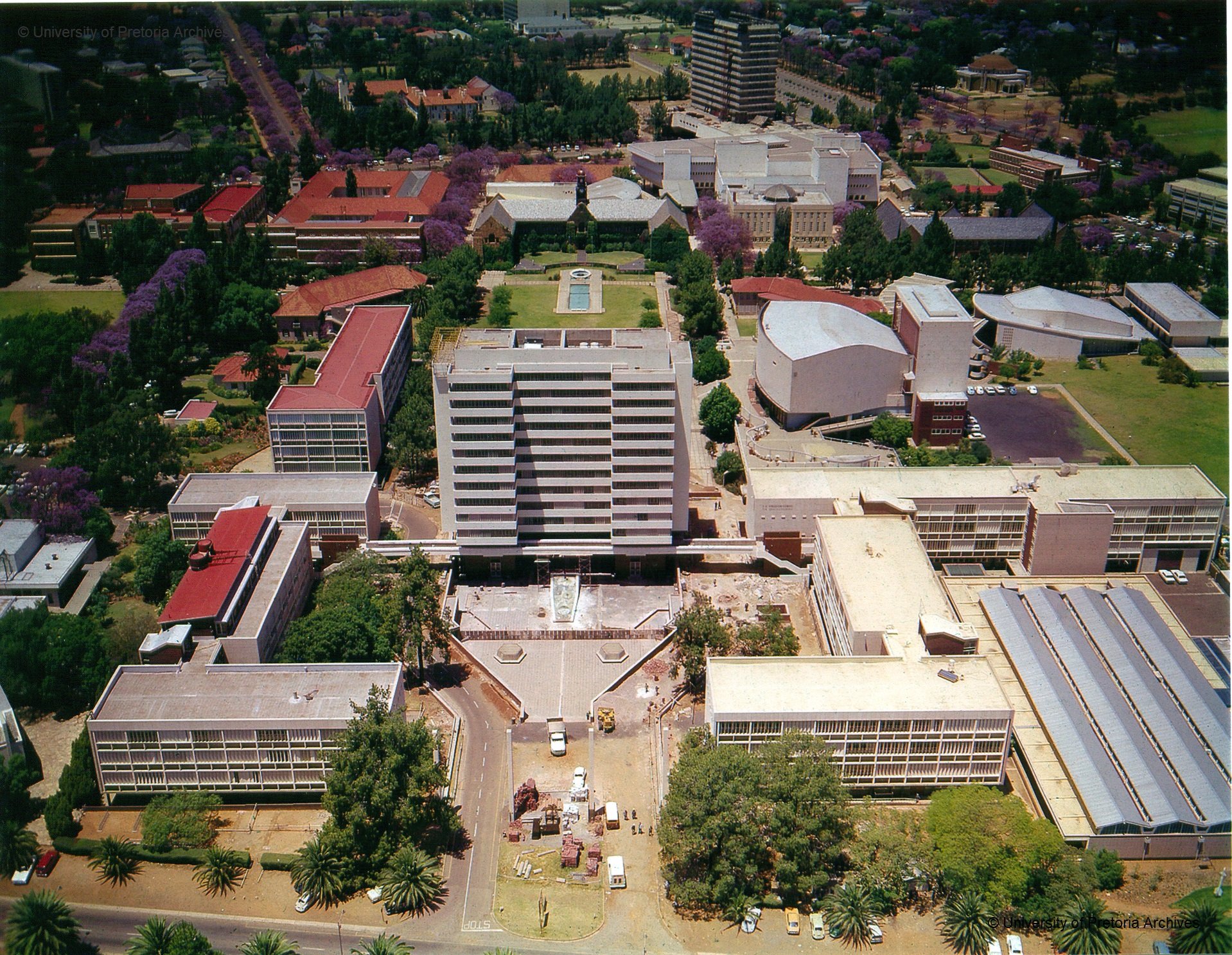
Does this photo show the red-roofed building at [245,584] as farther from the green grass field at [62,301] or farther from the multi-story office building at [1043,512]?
the green grass field at [62,301]

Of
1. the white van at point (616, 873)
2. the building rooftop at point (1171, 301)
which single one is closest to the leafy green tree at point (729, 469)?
the white van at point (616, 873)

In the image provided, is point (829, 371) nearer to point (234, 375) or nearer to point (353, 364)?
point (353, 364)

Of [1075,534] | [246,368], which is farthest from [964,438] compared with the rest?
[246,368]

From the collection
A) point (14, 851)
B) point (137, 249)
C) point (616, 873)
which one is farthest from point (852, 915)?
point (137, 249)

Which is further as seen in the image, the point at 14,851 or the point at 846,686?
the point at 846,686

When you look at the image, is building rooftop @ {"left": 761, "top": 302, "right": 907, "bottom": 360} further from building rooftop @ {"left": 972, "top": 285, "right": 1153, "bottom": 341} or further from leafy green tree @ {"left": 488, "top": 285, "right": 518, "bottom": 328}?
leafy green tree @ {"left": 488, "top": 285, "right": 518, "bottom": 328}

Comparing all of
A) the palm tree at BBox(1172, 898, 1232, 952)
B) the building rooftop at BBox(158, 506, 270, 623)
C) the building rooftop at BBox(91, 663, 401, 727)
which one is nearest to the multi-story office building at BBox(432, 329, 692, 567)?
the building rooftop at BBox(158, 506, 270, 623)

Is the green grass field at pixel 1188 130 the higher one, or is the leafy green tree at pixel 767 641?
the green grass field at pixel 1188 130

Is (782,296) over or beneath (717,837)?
over
